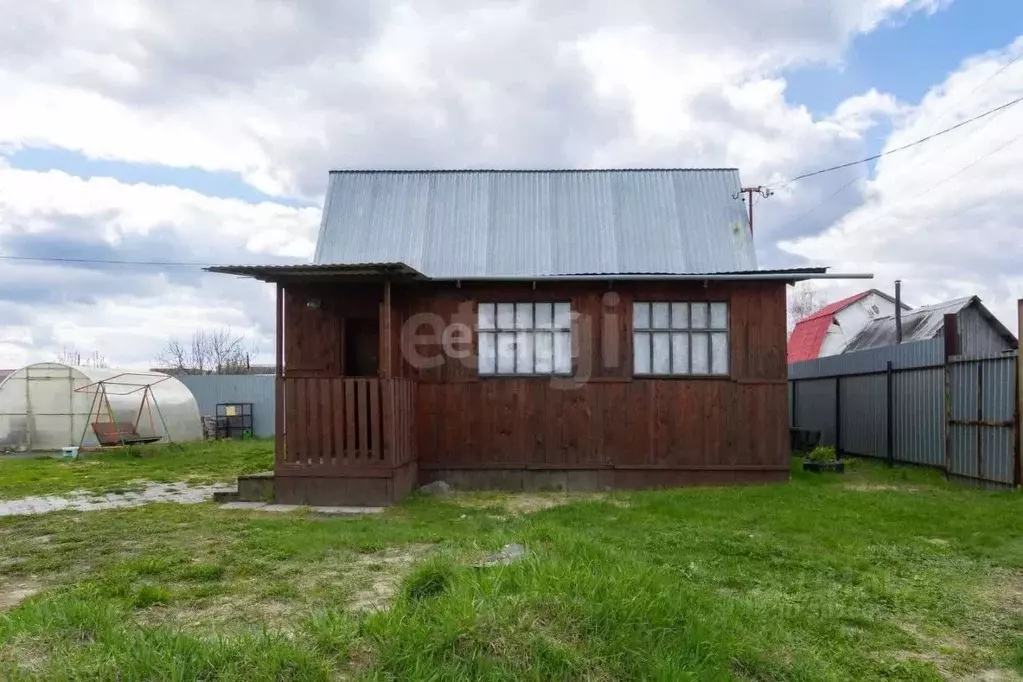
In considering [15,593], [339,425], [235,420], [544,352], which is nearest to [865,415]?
[544,352]

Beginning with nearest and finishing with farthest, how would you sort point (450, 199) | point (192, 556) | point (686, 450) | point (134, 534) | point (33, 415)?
point (192, 556), point (134, 534), point (686, 450), point (450, 199), point (33, 415)

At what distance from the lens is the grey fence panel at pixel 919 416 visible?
11.8 meters

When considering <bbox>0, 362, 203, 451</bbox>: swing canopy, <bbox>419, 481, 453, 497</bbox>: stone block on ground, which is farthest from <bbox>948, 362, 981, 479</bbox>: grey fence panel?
<bbox>0, 362, 203, 451</bbox>: swing canopy

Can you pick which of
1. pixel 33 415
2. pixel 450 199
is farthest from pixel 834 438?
pixel 33 415

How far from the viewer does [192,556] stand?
6.82 metres

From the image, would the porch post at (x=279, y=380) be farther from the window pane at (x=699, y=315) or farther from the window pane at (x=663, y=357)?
the window pane at (x=699, y=315)

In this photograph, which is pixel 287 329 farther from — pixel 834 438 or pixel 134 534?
pixel 834 438

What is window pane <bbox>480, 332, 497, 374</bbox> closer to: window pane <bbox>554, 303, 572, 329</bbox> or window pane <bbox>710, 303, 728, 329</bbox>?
window pane <bbox>554, 303, 572, 329</bbox>

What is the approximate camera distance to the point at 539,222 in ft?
42.1

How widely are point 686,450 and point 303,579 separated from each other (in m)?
6.96

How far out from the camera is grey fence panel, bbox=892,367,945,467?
38.8ft

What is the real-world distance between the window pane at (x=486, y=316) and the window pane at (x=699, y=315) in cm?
299

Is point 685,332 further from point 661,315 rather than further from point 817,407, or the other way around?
point 817,407

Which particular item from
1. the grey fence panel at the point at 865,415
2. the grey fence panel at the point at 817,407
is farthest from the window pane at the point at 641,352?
the grey fence panel at the point at 817,407
